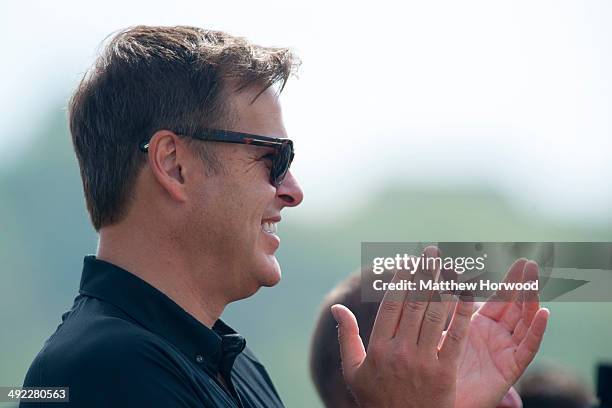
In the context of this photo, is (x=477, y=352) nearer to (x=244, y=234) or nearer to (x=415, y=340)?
(x=415, y=340)

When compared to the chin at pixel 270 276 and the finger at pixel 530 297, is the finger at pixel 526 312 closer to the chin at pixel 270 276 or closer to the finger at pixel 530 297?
the finger at pixel 530 297

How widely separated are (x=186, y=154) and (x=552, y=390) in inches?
138

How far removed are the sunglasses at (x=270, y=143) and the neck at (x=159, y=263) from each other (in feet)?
0.94

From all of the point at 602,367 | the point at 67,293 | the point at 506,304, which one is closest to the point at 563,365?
the point at 602,367

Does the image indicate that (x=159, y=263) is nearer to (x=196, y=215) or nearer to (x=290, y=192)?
(x=196, y=215)

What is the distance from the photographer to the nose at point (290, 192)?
129 inches

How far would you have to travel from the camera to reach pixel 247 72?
→ 10.5 ft

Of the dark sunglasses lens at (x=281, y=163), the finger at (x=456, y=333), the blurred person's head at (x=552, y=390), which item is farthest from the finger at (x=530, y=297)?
the blurred person's head at (x=552, y=390)

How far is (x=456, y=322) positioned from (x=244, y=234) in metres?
0.74

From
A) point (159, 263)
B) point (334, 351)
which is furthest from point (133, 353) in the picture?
point (334, 351)

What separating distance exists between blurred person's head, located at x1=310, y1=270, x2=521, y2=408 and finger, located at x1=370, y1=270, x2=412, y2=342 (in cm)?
128

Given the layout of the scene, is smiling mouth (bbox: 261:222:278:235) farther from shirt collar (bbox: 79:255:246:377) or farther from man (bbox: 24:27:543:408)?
shirt collar (bbox: 79:255:246:377)

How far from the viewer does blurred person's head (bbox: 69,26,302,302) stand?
3.05 m

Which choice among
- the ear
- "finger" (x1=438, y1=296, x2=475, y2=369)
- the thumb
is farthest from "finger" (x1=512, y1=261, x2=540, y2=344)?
the ear
